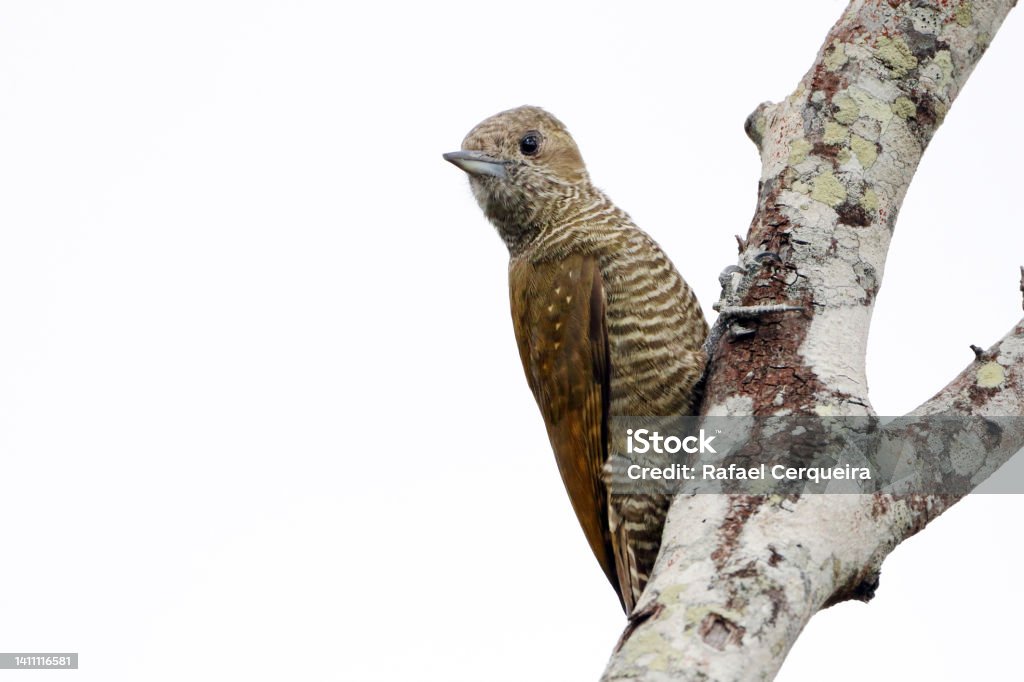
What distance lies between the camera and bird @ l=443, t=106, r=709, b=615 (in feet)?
14.6

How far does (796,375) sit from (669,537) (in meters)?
0.69

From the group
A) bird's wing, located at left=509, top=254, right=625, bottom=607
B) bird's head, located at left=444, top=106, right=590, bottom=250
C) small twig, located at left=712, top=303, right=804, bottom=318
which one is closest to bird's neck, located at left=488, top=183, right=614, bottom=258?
bird's head, located at left=444, top=106, right=590, bottom=250

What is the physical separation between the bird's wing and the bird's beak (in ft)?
1.78

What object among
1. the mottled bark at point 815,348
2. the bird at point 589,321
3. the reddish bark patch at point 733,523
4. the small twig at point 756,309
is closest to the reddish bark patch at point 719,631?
the mottled bark at point 815,348

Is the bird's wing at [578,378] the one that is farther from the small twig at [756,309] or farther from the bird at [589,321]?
the small twig at [756,309]

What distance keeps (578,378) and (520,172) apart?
3.51ft

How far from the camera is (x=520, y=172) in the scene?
520 centimetres

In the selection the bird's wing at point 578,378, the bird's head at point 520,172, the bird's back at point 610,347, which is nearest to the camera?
the bird's back at point 610,347

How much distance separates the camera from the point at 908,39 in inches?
141

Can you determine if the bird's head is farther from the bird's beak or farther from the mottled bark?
the mottled bark

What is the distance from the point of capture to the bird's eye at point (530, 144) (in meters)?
5.27

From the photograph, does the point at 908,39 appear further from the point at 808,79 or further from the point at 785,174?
the point at 785,174

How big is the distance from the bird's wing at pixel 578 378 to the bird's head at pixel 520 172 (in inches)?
12.4

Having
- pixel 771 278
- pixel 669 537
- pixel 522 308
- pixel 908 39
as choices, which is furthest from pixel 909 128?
pixel 522 308
